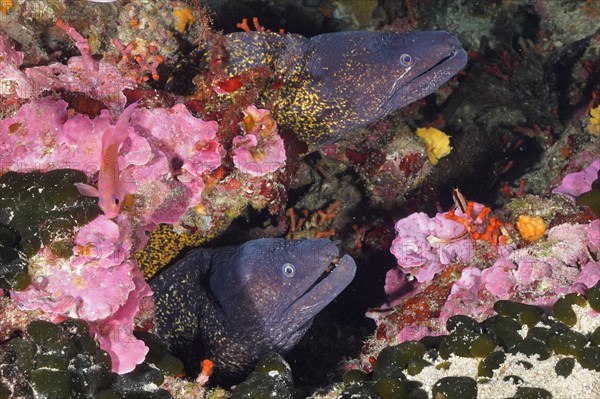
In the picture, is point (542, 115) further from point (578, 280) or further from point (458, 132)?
point (578, 280)

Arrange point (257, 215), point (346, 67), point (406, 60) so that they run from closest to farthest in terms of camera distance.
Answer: point (406, 60) → point (346, 67) → point (257, 215)

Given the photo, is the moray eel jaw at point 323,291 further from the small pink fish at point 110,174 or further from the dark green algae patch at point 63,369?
the small pink fish at point 110,174

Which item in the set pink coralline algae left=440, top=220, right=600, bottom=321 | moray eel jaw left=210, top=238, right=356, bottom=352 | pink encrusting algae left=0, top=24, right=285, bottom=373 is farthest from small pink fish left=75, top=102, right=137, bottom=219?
pink coralline algae left=440, top=220, right=600, bottom=321

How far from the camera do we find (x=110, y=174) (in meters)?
2.87

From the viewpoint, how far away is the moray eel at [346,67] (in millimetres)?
4590

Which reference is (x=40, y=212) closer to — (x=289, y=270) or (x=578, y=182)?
(x=289, y=270)

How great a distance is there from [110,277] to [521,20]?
9425 millimetres

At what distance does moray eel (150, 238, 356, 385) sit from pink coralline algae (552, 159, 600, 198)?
5.97ft

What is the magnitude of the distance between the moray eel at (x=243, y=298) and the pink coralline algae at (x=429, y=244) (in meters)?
0.45

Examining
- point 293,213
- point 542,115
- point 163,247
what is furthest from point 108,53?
point 542,115

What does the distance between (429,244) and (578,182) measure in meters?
1.31

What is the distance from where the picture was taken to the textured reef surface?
2.83 m

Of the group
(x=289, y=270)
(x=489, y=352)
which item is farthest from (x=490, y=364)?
(x=289, y=270)

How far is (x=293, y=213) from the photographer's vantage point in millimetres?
5961
